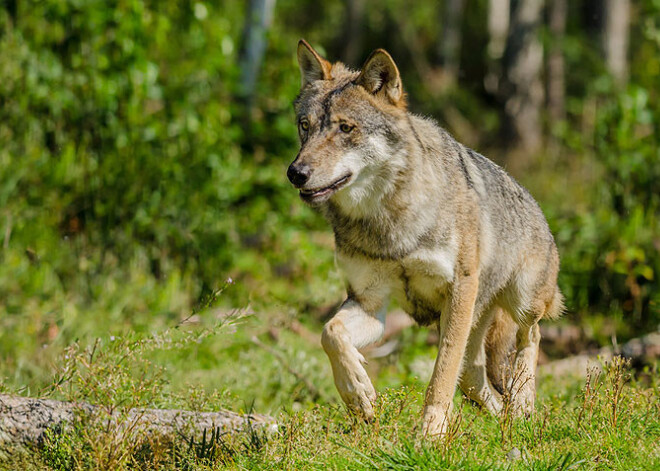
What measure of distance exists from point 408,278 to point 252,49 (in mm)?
5724

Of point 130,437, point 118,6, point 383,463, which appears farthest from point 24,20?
point 383,463

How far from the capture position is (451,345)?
4395 mm

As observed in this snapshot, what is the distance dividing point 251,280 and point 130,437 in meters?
4.77

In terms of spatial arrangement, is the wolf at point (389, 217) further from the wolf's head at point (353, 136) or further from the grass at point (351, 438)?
the grass at point (351, 438)

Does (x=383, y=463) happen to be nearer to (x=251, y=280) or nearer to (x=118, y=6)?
(x=251, y=280)

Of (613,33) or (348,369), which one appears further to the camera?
(613,33)

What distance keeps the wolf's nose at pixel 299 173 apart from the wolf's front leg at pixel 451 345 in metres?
1.04

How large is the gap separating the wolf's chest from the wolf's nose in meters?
0.65

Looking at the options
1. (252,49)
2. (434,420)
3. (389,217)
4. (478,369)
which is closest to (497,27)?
(252,49)

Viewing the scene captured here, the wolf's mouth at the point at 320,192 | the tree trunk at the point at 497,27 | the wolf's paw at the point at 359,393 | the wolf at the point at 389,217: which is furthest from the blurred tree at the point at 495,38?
the wolf's paw at the point at 359,393

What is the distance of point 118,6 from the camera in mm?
7605

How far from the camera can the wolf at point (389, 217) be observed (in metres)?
4.18

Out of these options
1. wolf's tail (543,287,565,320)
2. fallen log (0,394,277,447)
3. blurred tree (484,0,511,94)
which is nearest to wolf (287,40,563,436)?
fallen log (0,394,277,447)

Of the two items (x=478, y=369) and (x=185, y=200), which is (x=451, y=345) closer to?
(x=478, y=369)
